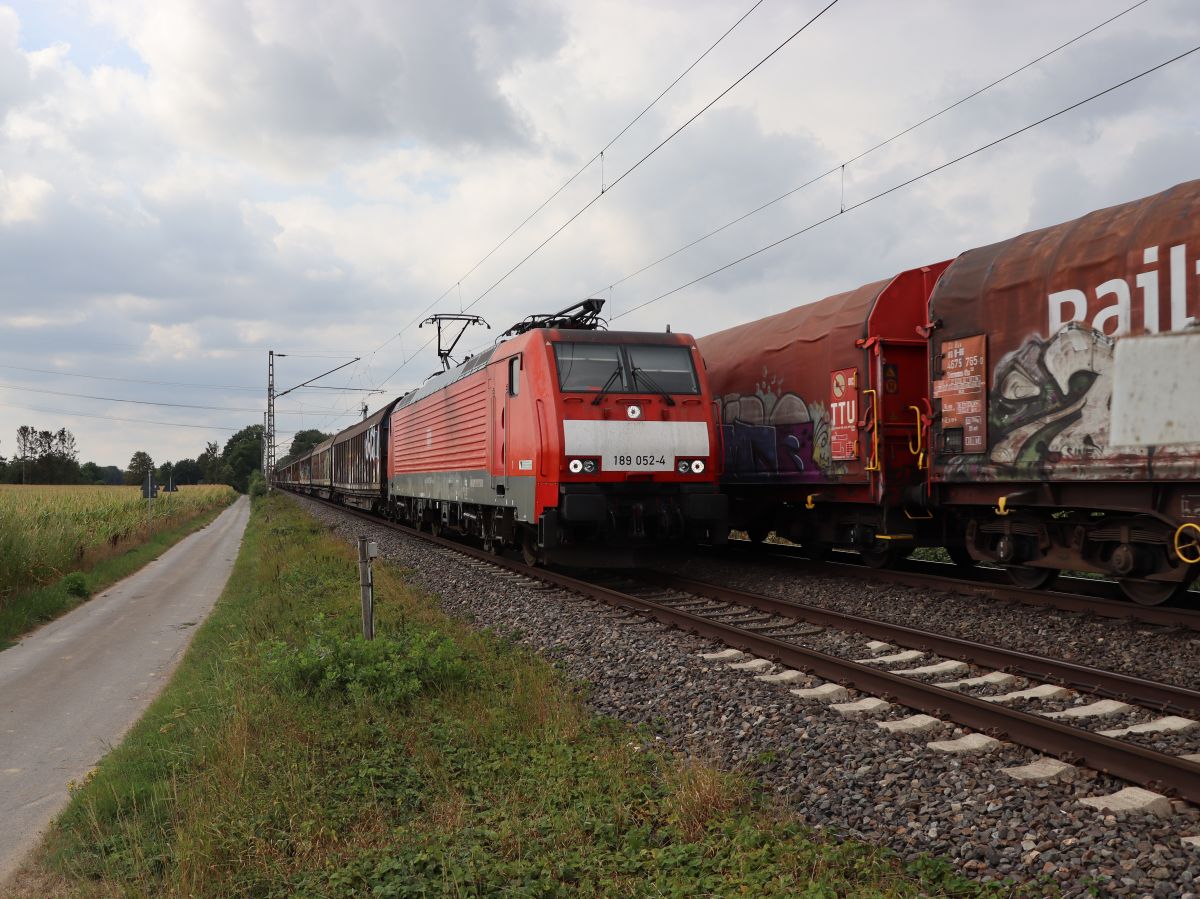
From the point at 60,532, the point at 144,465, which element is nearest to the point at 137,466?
the point at 144,465

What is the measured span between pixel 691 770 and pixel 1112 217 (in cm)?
662

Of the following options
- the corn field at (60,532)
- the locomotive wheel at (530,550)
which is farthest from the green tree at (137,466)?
the locomotive wheel at (530,550)

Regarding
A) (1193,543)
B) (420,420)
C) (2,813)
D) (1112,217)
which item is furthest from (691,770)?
(420,420)

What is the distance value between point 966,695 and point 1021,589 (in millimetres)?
4157

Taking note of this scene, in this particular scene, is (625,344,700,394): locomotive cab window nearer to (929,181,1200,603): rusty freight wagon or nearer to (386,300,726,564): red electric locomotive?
(386,300,726,564): red electric locomotive

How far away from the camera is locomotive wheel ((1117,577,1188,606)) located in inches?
319

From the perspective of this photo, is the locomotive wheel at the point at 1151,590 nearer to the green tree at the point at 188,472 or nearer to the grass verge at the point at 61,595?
the grass verge at the point at 61,595

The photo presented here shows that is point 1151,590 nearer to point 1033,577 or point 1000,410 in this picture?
point 1033,577

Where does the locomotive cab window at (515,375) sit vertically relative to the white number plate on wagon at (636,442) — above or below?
above

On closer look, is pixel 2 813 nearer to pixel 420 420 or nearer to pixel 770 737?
pixel 770 737

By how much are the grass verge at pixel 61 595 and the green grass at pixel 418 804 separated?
7331 mm

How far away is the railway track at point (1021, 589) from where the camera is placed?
7.78m

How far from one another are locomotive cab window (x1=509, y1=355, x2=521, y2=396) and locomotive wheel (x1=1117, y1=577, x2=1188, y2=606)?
24.0 feet

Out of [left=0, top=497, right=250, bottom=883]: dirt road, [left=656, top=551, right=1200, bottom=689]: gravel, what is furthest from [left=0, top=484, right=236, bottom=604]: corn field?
[left=656, top=551, right=1200, bottom=689]: gravel
